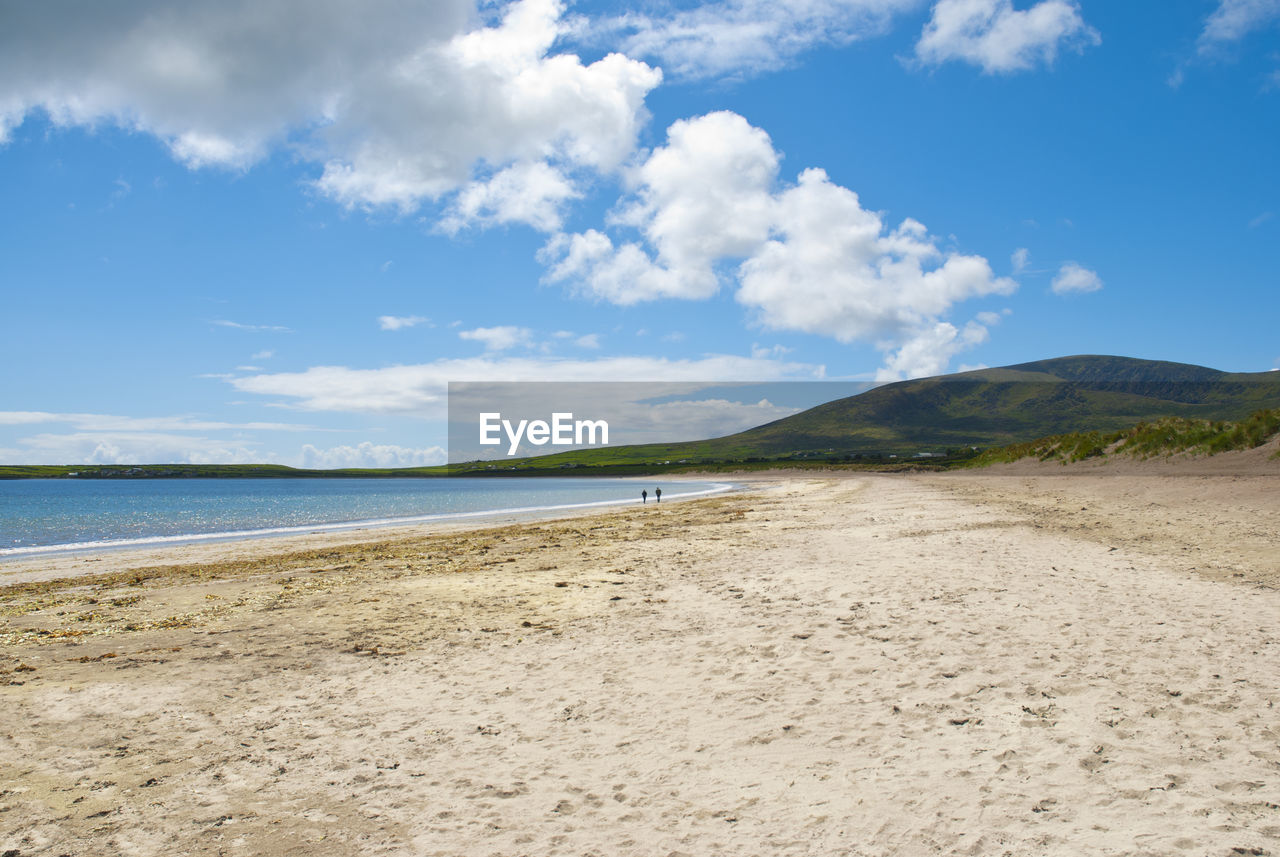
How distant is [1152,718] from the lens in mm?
6473

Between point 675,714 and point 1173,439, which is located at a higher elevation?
point 1173,439

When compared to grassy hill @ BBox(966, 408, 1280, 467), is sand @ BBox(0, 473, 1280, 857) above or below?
below

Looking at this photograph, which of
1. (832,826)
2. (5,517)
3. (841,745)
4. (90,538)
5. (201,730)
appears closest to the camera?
(832,826)

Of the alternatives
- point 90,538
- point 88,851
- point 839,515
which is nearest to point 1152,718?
point 88,851

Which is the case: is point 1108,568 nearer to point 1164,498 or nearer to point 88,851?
point 88,851

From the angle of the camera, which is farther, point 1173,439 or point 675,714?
point 1173,439

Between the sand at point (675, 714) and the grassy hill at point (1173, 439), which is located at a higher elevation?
the grassy hill at point (1173, 439)

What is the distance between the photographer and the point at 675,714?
729 cm

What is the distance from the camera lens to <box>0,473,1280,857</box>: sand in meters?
5.11

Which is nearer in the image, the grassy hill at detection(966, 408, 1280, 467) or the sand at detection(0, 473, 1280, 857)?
the sand at detection(0, 473, 1280, 857)

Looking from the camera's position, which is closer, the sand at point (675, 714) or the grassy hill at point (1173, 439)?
the sand at point (675, 714)

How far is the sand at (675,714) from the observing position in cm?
511

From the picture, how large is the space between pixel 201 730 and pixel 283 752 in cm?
138

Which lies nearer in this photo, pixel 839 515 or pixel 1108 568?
pixel 1108 568
